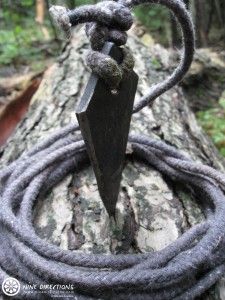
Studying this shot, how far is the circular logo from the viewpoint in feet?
3.42

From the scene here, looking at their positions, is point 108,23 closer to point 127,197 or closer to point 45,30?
point 127,197

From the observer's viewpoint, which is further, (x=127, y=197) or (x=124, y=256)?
(x=127, y=197)

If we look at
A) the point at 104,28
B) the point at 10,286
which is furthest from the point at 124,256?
the point at 104,28

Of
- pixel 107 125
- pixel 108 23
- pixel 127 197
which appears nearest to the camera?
pixel 108 23

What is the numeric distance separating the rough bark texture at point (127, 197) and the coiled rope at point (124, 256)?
7cm

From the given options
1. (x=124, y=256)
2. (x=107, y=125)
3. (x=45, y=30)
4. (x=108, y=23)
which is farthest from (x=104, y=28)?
(x=45, y=30)

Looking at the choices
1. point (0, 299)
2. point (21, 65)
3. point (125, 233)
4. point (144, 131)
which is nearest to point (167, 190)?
point (125, 233)

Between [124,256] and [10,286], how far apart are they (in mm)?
277

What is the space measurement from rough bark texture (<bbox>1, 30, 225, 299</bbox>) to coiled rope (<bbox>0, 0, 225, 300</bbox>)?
72mm

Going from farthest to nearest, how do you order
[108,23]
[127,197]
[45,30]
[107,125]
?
[45,30]
[127,197]
[107,125]
[108,23]

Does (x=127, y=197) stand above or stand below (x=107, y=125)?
below

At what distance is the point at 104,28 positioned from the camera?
100 cm

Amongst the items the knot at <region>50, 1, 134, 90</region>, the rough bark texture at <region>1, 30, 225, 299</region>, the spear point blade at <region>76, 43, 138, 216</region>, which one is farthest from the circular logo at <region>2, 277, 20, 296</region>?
the knot at <region>50, 1, 134, 90</region>

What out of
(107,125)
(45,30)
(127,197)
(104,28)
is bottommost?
(45,30)
